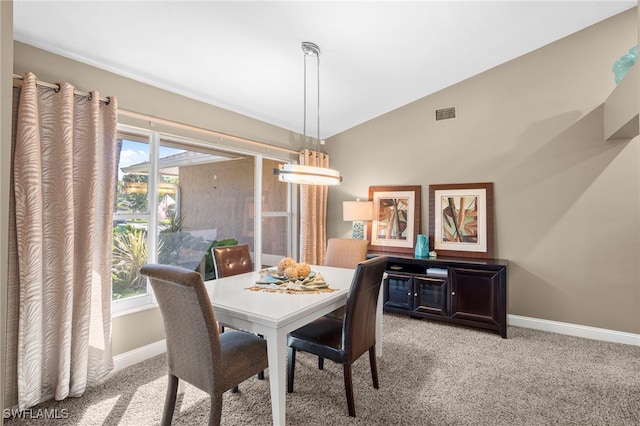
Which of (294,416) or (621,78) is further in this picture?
(621,78)

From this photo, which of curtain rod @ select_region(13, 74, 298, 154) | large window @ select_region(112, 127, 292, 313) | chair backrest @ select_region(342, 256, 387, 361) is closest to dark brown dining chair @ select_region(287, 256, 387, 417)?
chair backrest @ select_region(342, 256, 387, 361)

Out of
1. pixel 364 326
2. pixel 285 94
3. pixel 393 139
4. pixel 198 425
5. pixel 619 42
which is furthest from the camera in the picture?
pixel 393 139

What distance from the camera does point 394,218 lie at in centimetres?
423

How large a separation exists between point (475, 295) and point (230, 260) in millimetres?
2545

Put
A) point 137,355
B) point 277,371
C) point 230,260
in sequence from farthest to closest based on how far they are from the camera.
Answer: point 230,260, point 137,355, point 277,371

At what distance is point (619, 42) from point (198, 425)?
4839mm

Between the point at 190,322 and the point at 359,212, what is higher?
the point at 359,212

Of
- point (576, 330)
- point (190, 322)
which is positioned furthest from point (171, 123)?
point (576, 330)

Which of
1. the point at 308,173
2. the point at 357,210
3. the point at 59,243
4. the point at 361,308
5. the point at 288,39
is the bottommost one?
the point at 361,308

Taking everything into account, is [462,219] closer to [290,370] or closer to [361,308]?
[361,308]

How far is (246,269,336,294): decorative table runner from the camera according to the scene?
2217 millimetres

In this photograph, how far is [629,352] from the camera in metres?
2.85

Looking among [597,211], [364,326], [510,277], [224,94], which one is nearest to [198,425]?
[364,326]

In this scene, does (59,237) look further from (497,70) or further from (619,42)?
(619,42)
